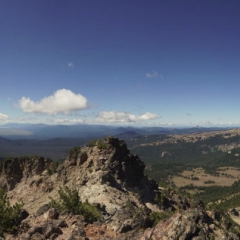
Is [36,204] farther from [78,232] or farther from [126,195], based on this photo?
[78,232]

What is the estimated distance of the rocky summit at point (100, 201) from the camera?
32.7 m

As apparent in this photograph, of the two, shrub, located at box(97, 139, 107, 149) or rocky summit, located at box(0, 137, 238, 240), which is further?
shrub, located at box(97, 139, 107, 149)

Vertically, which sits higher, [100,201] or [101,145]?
[101,145]

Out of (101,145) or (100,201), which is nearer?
(100,201)

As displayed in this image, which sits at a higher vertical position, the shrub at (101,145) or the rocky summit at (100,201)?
the shrub at (101,145)

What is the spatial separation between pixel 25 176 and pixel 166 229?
74.3m

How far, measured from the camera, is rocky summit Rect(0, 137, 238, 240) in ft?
107

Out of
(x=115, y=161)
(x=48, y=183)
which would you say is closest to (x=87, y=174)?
(x=115, y=161)

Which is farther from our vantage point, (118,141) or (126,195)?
(118,141)

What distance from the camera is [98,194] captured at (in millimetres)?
59000

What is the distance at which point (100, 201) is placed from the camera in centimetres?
5525

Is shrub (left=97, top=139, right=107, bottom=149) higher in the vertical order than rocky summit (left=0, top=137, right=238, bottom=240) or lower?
higher

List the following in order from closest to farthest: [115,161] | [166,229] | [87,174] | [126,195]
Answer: [166,229]
[126,195]
[87,174]
[115,161]

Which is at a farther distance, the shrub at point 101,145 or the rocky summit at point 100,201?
the shrub at point 101,145
